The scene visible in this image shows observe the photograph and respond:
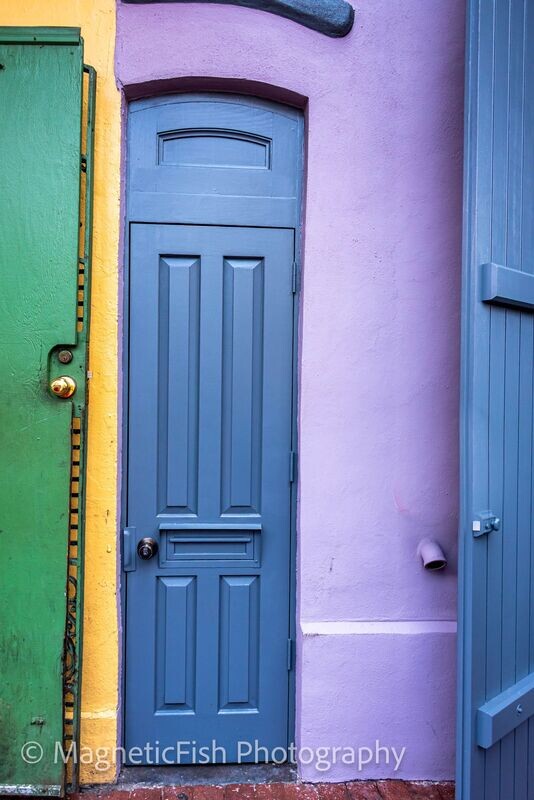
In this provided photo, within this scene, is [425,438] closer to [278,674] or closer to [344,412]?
[344,412]

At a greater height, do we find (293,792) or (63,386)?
(63,386)

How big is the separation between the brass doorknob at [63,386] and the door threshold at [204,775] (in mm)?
1776

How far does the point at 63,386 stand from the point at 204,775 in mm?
1910

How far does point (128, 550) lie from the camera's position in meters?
2.71

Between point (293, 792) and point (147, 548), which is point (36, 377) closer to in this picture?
point (147, 548)

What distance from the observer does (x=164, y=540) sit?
2748 mm

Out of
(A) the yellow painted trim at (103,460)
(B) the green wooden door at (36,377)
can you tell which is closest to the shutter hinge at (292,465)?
(A) the yellow painted trim at (103,460)

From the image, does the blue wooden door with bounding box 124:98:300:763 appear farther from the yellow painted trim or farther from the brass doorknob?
the brass doorknob

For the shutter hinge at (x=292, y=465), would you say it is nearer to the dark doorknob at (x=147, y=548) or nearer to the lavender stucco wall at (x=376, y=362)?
the lavender stucco wall at (x=376, y=362)

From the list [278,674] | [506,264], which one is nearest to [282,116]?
[506,264]

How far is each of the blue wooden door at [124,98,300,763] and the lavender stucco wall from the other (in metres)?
0.14

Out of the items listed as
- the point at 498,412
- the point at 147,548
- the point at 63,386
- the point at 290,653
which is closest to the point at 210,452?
the point at 147,548

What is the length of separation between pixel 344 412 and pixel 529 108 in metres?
→ 1.51

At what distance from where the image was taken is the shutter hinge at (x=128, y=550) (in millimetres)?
2705
